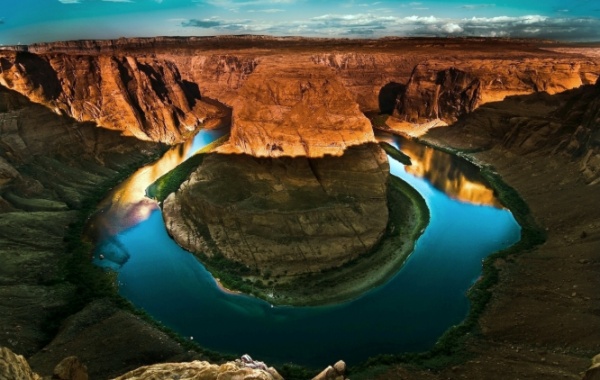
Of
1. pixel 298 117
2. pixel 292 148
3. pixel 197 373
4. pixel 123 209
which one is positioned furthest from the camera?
pixel 123 209

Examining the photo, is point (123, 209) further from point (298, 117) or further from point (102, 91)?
point (102, 91)

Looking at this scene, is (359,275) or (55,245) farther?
(55,245)

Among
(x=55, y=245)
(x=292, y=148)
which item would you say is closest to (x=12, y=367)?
(x=55, y=245)

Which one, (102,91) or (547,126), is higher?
(102,91)

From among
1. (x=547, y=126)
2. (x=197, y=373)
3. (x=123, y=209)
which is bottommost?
(x=123, y=209)

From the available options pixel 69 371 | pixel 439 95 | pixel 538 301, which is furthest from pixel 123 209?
pixel 439 95

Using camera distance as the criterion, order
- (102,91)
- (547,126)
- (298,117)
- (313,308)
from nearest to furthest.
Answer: (313,308), (298,117), (547,126), (102,91)

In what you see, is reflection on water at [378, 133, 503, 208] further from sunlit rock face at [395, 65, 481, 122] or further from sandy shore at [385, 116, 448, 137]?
sunlit rock face at [395, 65, 481, 122]
